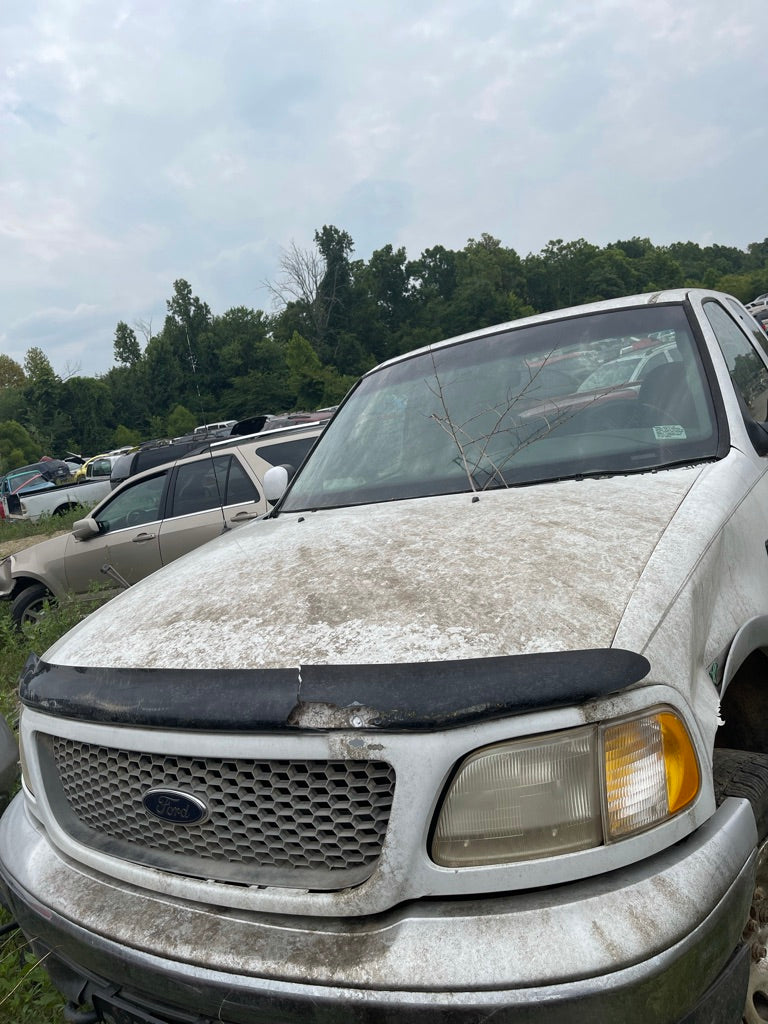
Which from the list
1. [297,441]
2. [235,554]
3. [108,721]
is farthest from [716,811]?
[297,441]

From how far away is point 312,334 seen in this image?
8356 cm

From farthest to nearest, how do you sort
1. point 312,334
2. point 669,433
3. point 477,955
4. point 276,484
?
point 312,334
point 276,484
point 669,433
point 477,955

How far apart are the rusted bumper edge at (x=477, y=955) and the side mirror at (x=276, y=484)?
203 cm

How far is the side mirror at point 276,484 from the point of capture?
3.42 m

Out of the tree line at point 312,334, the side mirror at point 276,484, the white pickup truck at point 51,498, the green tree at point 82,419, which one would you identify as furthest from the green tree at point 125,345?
the side mirror at point 276,484

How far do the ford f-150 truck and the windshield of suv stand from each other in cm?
35

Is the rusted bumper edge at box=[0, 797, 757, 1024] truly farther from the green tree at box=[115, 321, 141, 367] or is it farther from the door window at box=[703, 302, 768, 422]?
the green tree at box=[115, 321, 141, 367]

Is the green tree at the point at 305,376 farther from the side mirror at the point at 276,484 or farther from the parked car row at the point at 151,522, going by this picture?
the side mirror at the point at 276,484

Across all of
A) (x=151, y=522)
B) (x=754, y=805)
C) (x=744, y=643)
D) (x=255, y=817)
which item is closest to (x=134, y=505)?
(x=151, y=522)

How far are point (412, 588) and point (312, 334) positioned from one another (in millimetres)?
84490

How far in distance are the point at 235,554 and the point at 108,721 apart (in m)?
0.80

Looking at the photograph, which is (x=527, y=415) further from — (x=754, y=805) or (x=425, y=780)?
(x=425, y=780)

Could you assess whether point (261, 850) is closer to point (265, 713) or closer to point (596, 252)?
point (265, 713)

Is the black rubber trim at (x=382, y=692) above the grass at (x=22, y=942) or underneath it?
above
